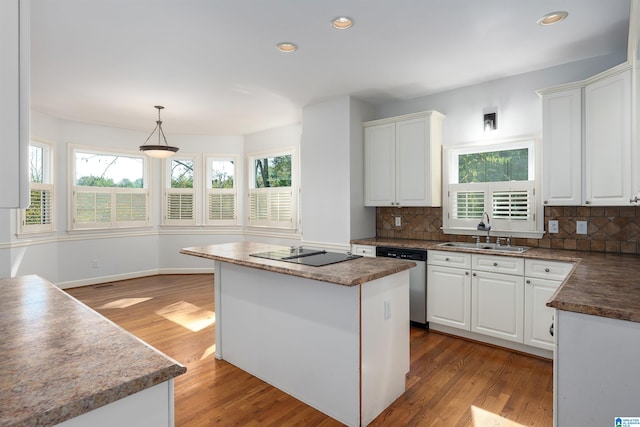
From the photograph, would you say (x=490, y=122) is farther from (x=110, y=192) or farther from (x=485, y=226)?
(x=110, y=192)

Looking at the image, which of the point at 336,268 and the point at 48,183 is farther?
the point at 48,183

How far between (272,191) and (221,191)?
118 centimetres

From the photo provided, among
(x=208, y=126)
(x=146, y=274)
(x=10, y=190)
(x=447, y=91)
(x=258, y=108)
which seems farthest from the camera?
(x=146, y=274)

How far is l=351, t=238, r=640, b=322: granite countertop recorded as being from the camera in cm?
144

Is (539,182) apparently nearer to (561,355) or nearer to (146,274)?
(561,355)

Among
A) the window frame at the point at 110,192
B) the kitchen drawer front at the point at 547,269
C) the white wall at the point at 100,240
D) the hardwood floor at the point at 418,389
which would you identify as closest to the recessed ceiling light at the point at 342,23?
the kitchen drawer front at the point at 547,269

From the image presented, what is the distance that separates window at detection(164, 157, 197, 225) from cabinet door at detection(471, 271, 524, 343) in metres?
5.20

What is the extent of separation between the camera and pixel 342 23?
8.64 ft

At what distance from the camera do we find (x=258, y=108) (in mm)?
4930

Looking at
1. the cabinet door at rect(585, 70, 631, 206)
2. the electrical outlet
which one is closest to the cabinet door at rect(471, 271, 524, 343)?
the electrical outlet

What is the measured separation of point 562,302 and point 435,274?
2.16 m

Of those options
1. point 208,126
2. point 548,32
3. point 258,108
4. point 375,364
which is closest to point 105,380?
point 375,364

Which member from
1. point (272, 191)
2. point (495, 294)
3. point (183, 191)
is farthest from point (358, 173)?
point (183, 191)

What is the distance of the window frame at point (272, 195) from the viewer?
5977mm
